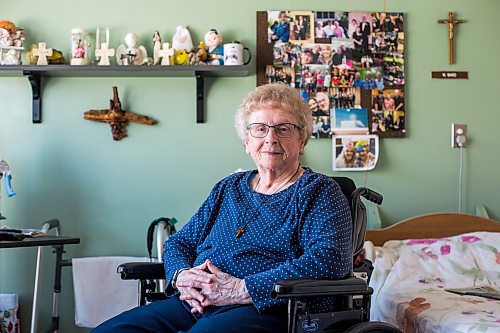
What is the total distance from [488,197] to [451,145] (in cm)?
31

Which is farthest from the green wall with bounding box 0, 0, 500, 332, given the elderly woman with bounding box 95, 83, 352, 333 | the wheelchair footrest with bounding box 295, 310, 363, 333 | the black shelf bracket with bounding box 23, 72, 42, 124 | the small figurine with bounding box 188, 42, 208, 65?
the wheelchair footrest with bounding box 295, 310, 363, 333

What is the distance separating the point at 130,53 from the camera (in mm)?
3012

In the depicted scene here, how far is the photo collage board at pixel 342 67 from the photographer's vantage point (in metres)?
3.14

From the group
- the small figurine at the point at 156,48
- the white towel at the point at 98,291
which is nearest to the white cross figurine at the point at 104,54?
the small figurine at the point at 156,48

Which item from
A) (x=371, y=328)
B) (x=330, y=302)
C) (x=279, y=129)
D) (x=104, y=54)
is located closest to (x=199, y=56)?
(x=104, y=54)

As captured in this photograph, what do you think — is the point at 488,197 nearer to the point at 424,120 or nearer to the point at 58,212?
the point at 424,120

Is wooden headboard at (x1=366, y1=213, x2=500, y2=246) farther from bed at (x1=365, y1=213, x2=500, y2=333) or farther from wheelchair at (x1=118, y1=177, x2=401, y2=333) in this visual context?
wheelchair at (x1=118, y1=177, x2=401, y2=333)

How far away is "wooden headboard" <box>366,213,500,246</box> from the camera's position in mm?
3074

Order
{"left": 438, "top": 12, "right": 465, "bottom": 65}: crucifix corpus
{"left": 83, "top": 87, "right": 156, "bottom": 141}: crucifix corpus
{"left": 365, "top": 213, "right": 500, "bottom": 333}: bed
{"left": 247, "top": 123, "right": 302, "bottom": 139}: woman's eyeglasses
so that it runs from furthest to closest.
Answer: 1. {"left": 438, "top": 12, "right": 465, "bottom": 65}: crucifix corpus
2. {"left": 83, "top": 87, "right": 156, "bottom": 141}: crucifix corpus
3. {"left": 365, "top": 213, "right": 500, "bottom": 333}: bed
4. {"left": 247, "top": 123, "right": 302, "bottom": 139}: woman's eyeglasses

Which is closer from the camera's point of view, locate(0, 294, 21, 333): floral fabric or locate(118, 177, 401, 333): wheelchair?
locate(118, 177, 401, 333): wheelchair

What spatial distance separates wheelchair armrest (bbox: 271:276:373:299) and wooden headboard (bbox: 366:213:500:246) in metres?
1.39

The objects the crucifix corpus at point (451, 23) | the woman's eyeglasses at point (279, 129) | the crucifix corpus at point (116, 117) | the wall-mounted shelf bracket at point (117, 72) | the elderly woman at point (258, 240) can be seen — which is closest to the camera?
the elderly woman at point (258, 240)

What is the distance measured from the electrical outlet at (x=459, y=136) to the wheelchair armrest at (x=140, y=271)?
171 cm

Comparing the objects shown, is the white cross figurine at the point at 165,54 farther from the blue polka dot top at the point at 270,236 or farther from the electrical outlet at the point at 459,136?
the electrical outlet at the point at 459,136
